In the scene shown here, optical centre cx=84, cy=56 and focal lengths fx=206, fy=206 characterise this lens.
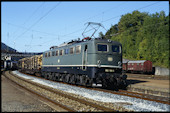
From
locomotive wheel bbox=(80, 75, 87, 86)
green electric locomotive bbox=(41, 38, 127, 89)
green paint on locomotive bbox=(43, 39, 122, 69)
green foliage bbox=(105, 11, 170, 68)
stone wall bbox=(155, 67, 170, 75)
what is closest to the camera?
green electric locomotive bbox=(41, 38, 127, 89)

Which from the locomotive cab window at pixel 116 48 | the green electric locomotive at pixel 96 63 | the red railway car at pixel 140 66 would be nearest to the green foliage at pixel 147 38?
the red railway car at pixel 140 66

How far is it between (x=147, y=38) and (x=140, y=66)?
26.6m

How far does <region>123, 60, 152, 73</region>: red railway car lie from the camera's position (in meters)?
46.2

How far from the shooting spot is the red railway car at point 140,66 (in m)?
46.2

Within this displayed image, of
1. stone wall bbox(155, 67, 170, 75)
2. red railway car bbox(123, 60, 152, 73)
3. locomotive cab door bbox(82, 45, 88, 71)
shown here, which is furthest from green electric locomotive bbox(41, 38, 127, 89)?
stone wall bbox(155, 67, 170, 75)

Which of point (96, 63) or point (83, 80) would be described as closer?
point (96, 63)

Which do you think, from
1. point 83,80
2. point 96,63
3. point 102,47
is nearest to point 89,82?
point 83,80

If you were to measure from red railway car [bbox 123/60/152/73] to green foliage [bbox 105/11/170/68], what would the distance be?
886cm

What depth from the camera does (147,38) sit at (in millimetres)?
71000

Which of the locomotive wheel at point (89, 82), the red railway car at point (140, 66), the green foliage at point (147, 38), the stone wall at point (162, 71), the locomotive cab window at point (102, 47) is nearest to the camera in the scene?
the locomotive cab window at point (102, 47)

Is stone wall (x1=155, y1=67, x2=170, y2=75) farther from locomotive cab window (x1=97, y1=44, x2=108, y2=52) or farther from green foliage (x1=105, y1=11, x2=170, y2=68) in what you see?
locomotive cab window (x1=97, y1=44, x2=108, y2=52)

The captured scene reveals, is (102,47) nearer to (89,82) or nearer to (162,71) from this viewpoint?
(89,82)

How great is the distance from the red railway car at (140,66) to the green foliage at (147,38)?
8.86 meters

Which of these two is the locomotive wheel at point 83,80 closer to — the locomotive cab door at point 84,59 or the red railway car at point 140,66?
the locomotive cab door at point 84,59
